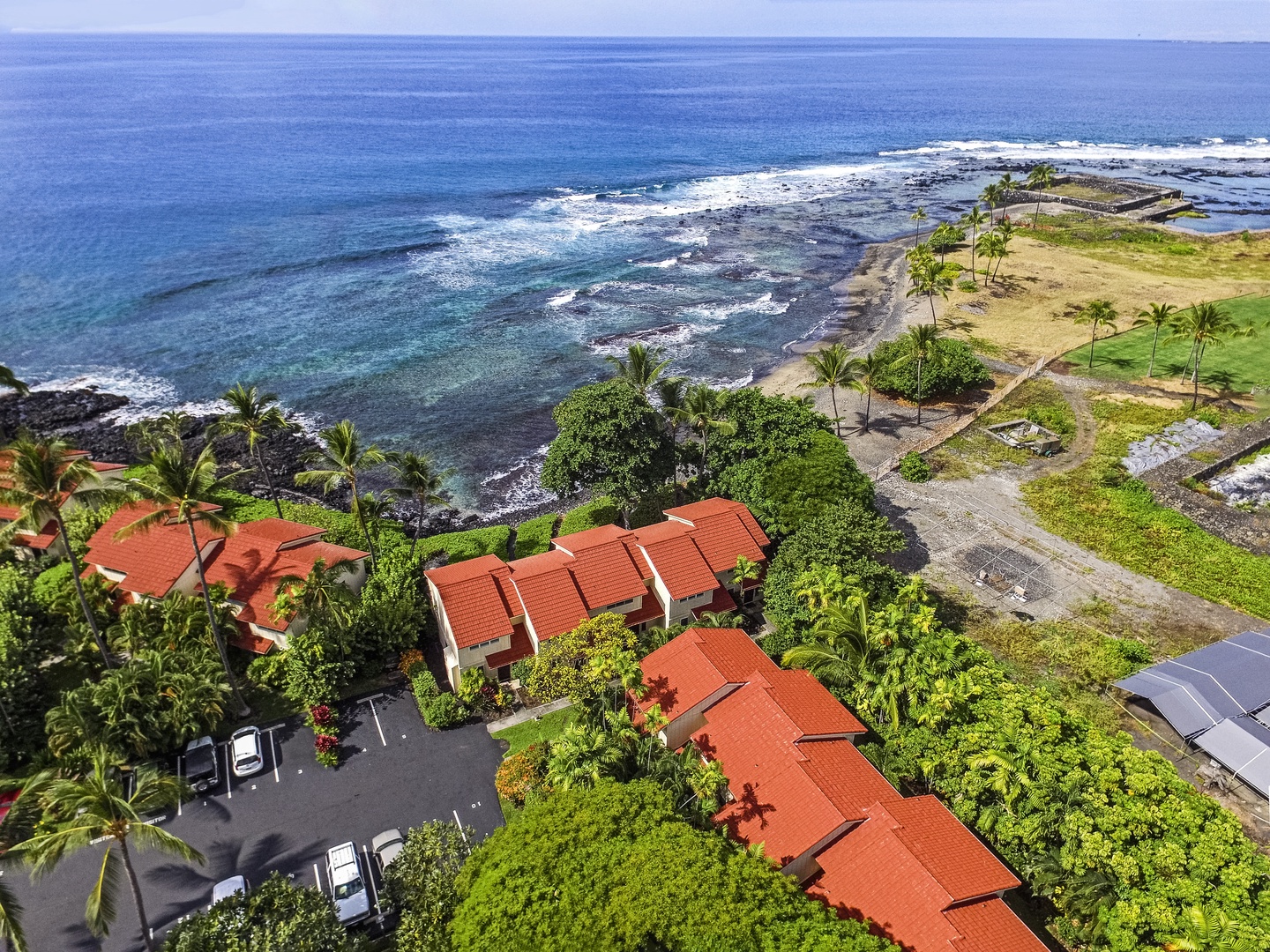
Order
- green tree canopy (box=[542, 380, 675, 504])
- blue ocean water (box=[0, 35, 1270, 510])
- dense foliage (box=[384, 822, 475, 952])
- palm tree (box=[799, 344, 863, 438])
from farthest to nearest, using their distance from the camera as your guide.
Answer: blue ocean water (box=[0, 35, 1270, 510]), palm tree (box=[799, 344, 863, 438]), green tree canopy (box=[542, 380, 675, 504]), dense foliage (box=[384, 822, 475, 952])

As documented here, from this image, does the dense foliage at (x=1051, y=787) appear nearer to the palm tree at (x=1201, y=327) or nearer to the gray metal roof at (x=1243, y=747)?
the gray metal roof at (x=1243, y=747)

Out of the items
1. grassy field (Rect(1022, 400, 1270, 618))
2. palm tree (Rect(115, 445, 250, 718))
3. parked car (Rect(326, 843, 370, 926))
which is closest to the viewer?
parked car (Rect(326, 843, 370, 926))

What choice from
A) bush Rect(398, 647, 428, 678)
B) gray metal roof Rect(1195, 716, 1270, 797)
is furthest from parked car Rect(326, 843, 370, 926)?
gray metal roof Rect(1195, 716, 1270, 797)

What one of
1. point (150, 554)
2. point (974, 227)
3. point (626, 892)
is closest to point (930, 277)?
point (974, 227)

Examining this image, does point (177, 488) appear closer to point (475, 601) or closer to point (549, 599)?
point (475, 601)

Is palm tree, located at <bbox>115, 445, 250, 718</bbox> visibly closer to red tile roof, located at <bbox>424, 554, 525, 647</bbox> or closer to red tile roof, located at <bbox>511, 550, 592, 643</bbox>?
red tile roof, located at <bbox>424, 554, 525, 647</bbox>

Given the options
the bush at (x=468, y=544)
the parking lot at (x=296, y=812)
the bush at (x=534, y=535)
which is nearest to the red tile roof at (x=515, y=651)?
the parking lot at (x=296, y=812)
